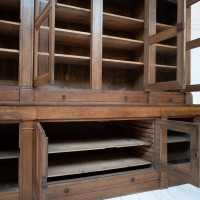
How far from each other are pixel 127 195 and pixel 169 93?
121cm

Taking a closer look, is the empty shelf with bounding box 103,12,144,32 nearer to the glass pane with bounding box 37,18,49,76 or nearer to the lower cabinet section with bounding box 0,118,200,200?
the glass pane with bounding box 37,18,49,76

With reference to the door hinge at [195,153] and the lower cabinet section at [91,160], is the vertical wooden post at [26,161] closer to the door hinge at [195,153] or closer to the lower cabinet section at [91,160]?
the lower cabinet section at [91,160]

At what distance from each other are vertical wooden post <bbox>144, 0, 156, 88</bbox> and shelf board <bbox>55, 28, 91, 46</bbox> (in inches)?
28.1

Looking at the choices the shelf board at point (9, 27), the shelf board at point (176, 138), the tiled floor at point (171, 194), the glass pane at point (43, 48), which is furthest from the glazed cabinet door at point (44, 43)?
the shelf board at point (176, 138)

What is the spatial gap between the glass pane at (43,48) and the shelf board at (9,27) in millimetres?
277

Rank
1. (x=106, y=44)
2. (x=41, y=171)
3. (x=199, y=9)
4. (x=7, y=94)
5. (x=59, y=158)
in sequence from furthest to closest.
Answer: (x=199, y=9) → (x=106, y=44) → (x=59, y=158) → (x=7, y=94) → (x=41, y=171)

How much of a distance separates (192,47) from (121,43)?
2.91 feet

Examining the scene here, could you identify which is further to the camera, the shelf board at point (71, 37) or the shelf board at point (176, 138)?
the shelf board at point (176, 138)

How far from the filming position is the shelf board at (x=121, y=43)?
2.44 m

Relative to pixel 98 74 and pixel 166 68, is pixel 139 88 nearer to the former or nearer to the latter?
pixel 166 68

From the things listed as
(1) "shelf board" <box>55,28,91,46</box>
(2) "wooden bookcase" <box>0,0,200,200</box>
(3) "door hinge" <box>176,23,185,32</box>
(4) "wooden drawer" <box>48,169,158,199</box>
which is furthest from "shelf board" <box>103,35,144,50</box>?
(4) "wooden drawer" <box>48,169,158,199</box>

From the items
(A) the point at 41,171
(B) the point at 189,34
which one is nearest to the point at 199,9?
(B) the point at 189,34

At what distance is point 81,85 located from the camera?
2.71 m

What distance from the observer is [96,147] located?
201cm
